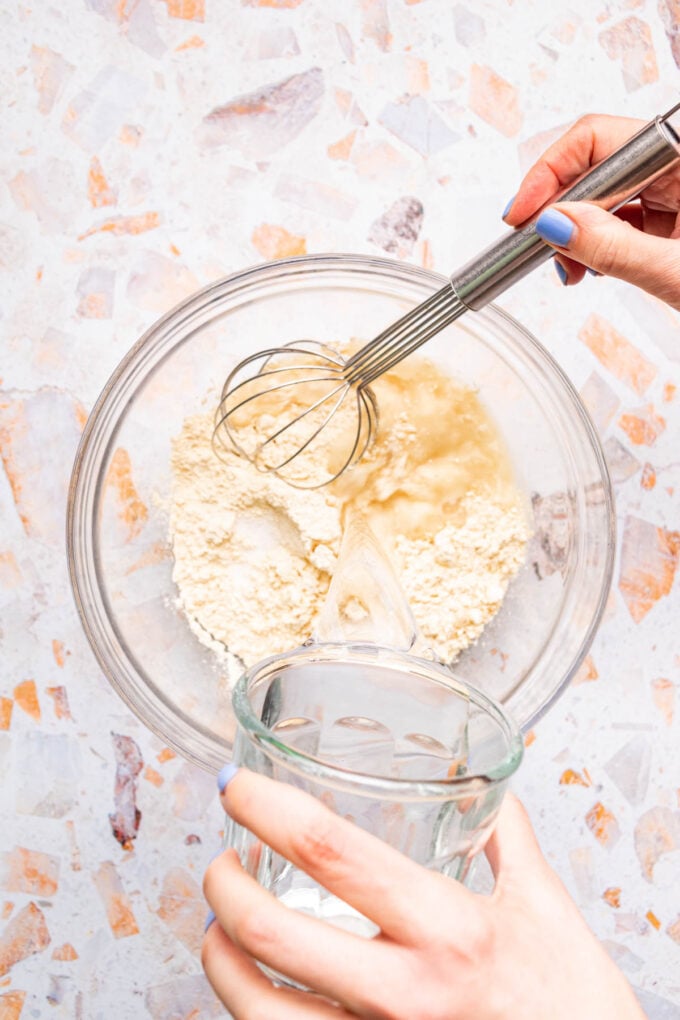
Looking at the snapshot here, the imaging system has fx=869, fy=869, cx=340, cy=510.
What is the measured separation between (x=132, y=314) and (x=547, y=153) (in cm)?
38

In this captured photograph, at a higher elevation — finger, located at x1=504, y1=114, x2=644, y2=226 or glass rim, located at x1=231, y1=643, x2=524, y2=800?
finger, located at x1=504, y1=114, x2=644, y2=226

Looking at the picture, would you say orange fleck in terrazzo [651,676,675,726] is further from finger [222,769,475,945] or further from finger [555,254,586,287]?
finger [222,769,475,945]

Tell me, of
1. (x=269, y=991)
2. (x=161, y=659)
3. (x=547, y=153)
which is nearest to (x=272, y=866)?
(x=269, y=991)

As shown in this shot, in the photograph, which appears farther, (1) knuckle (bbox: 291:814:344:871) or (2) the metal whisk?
(2) the metal whisk

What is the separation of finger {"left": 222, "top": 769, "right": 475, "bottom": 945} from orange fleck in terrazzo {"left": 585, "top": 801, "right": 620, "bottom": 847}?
1.64ft

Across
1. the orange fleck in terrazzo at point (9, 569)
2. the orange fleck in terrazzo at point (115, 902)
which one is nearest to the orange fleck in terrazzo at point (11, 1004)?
the orange fleck in terrazzo at point (115, 902)

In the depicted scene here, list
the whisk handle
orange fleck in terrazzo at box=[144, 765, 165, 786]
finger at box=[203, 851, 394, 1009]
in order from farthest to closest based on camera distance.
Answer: orange fleck in terrazzo at box=[144, 765, 165, 786]
the whisk handle
finger at box=[203, 851, 394, 1009]

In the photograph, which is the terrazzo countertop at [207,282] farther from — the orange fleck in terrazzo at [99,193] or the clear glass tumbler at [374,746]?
the clear glass tumbler at [374,746]

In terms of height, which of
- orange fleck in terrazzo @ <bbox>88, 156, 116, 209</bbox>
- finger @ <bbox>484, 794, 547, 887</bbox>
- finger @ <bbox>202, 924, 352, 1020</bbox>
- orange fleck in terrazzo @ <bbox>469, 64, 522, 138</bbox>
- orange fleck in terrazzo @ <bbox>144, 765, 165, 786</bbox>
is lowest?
finger @ <bbox>202, 924, 352, 1020</bbox>

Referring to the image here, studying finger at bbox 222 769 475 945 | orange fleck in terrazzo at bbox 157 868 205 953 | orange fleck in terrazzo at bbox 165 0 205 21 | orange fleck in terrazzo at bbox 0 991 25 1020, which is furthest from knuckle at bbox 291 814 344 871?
orange fleck in terrazzo at bbox 165 0 205 21

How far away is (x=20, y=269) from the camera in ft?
2.55

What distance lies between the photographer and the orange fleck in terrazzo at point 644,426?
2.71ft

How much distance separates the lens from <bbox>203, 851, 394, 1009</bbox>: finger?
1.23 ft

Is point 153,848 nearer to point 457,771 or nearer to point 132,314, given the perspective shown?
point 457,771
